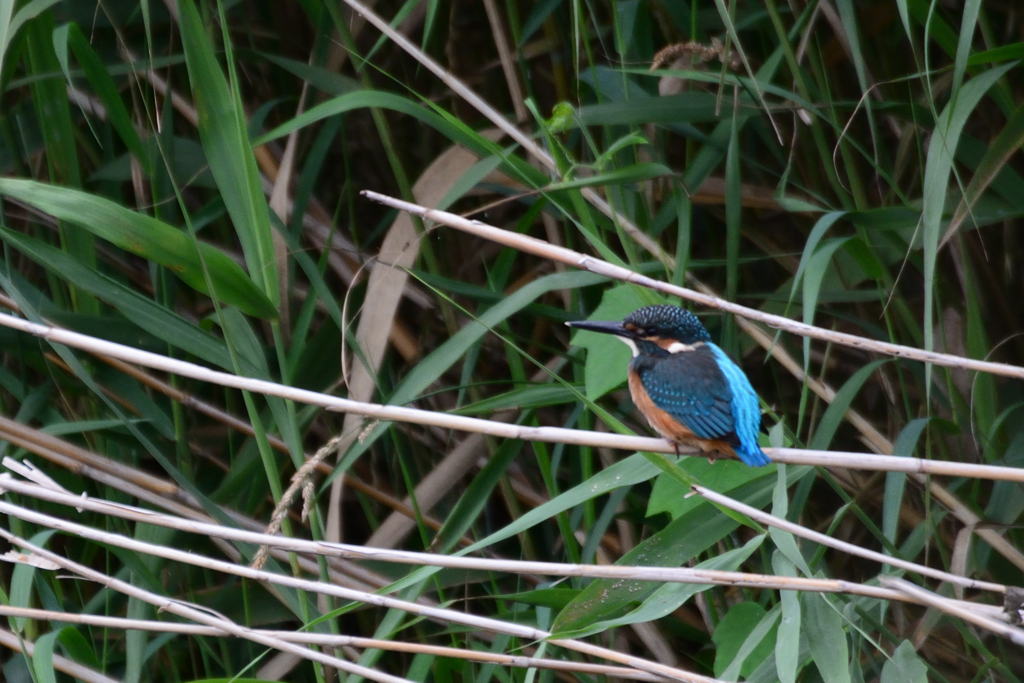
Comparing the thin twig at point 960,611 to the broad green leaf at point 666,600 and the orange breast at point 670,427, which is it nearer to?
the broad green leaf at point 666,600

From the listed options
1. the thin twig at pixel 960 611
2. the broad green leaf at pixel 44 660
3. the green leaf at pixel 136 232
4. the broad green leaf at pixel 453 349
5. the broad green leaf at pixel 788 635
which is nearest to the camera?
the thin twig at pixel 960 611

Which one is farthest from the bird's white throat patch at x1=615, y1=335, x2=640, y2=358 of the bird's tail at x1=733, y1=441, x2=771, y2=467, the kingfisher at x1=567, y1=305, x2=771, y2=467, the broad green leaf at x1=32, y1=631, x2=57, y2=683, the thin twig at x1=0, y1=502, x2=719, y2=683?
the broad green leaf at x1=32, y1=631, x2=57, y2=683

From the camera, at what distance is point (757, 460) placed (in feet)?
4.95

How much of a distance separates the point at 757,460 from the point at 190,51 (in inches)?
45.8

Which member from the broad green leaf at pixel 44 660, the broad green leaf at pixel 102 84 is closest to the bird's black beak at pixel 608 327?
the broad green leaf at pixel 102 84

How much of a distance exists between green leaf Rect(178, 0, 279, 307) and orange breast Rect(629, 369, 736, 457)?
714 mm

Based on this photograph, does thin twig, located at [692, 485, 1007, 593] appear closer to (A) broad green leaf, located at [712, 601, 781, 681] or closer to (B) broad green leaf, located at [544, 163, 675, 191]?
→ (A) broad green leaf, located at [712, 601, 781, 681]

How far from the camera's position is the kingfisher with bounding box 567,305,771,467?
1644mm

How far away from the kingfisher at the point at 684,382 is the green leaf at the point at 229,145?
22.9 inches

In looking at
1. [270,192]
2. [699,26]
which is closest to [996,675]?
[699,26]

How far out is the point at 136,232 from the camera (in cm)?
158

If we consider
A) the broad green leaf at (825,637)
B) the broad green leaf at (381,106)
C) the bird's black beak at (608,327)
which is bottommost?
the broad green leaf at (825,637)

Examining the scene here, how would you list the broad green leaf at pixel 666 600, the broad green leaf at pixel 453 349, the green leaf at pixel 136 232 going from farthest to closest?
the broad green leaf at pixel 453 349 < the green leaf at pixel 136 232 < the broad green leaf at pixel 666 600

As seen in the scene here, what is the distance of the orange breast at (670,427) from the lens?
1701 mm
